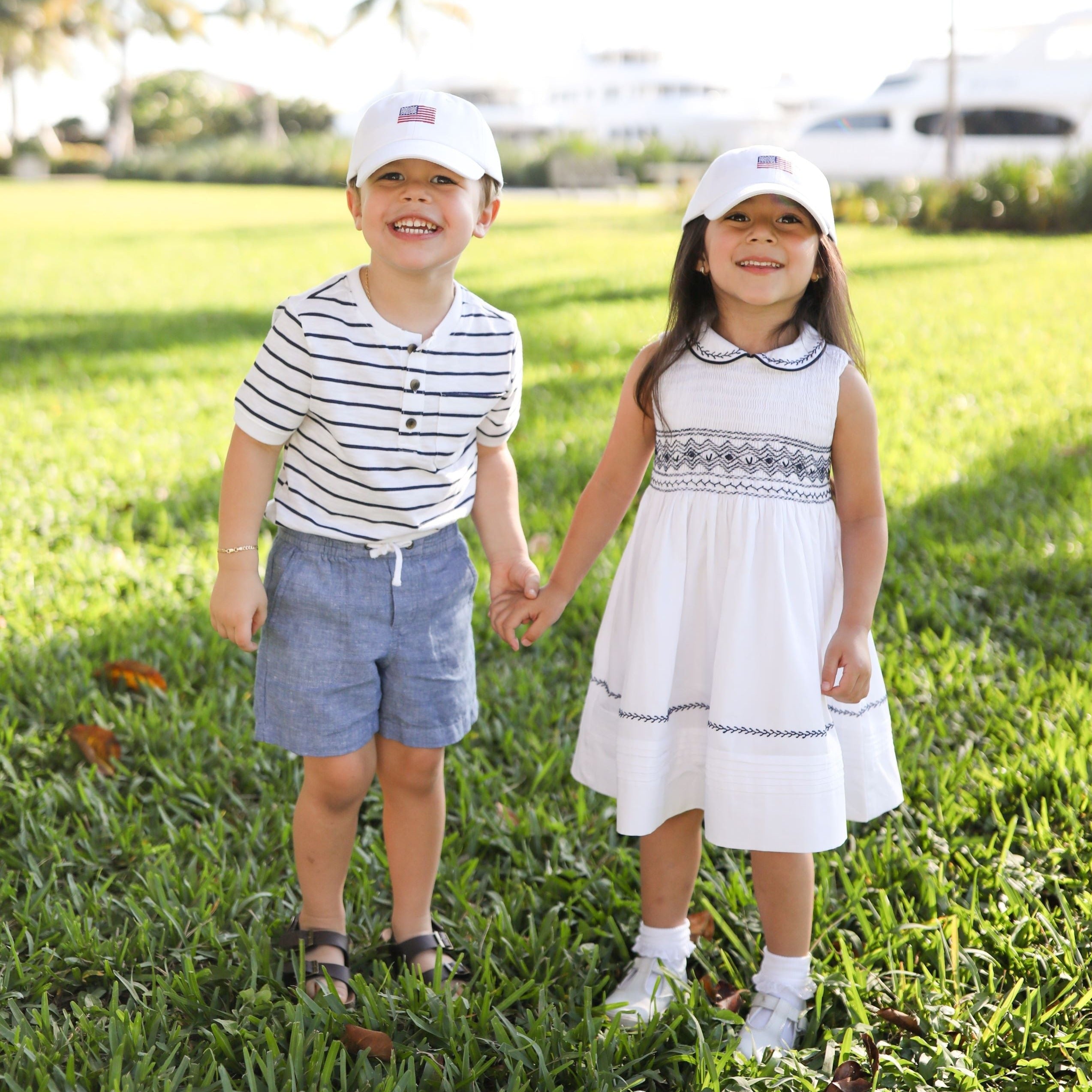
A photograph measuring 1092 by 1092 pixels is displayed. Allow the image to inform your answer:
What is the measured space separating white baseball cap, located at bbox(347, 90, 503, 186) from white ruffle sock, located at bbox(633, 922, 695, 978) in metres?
1.25

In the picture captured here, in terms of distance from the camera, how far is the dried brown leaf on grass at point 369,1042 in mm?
1749

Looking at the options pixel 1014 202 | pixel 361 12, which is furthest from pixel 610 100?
pixel 1014 202

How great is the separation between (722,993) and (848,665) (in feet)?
2.06

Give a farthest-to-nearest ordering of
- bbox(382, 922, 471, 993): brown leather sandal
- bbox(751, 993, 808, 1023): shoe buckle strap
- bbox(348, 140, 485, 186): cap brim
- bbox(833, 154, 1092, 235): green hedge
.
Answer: bbox(833, 154, 1092, 235): green hedge, bbox(382, 922, 471, 993): brown leather sandal, bbox(751, 993, 808, 1023): shoe buckle strap, bbox(348, 140, 485, 186): cap brim

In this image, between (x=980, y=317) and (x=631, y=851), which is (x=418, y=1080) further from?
(x=980, y=317)

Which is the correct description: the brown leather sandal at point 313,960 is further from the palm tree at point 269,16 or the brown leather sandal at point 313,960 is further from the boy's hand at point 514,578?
the palm tree at point 269,16

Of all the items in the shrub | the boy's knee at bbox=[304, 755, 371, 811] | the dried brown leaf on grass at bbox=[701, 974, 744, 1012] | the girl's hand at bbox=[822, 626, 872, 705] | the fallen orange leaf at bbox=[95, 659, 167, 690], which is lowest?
the dried brown leaf on grass at bbox=[701, 974, 744, 1012]

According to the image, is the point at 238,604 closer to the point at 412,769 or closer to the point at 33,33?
the point at 412,769

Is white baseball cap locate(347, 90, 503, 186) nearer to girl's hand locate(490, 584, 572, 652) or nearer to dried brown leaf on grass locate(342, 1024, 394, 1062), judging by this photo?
girl's hand locate(490, 584, 572, 652)

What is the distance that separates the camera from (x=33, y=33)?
4941cm

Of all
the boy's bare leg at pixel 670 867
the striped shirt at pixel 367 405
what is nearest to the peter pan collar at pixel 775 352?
the striped shirt at pixel 367 405

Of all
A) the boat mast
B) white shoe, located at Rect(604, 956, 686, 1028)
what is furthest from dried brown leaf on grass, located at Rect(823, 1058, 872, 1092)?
the boat mast

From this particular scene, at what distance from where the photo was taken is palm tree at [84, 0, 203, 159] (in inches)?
1912

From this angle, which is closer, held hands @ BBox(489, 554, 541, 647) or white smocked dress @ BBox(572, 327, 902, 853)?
white smocked dress @ BBox(572, 327, 902, 853)
